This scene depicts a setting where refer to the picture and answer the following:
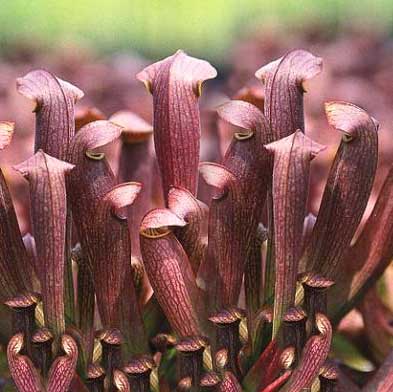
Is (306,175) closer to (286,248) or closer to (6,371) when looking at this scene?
(286,248)

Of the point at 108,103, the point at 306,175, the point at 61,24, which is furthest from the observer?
the point at 61,24

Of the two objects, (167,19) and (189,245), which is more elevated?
(189,245)

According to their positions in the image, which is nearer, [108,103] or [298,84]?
[298,84]

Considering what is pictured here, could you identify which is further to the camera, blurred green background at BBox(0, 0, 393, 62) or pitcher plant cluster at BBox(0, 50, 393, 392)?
blurred green background at BBox(0, 0, 393, 62)

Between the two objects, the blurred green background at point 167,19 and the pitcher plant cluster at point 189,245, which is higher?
the pitcher plant cluster at point 189,245

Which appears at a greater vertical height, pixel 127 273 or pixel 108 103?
pixel 127 273

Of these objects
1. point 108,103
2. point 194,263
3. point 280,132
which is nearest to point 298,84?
point 280,132

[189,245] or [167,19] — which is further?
[167,19]

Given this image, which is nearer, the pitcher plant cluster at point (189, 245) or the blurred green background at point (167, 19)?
the pitcher plant cluster at point (189, 245)
